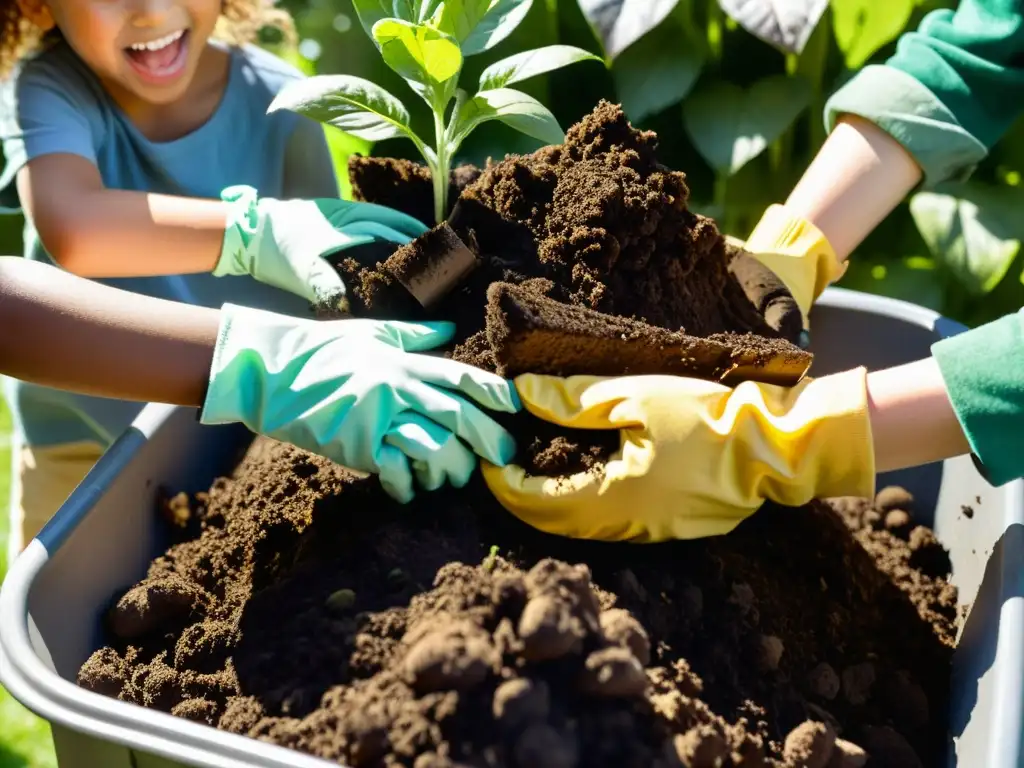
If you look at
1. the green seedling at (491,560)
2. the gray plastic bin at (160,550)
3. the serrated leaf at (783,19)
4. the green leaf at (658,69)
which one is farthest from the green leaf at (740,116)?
the green seedling at (491,560)

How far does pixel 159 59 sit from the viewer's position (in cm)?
163

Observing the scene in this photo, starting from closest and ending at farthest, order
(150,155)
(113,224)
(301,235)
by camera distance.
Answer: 1. (301,235)
2. (113,224)
3. (150,155)

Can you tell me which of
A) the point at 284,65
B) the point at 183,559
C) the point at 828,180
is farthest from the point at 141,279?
the point at 828,180

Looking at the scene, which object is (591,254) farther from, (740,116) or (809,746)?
(740,116)

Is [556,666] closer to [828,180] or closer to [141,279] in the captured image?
[828,180]

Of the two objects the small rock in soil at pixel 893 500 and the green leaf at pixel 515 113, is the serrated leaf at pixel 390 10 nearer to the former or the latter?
the green leaf at pixel 515 113

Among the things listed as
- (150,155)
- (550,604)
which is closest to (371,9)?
(150,155)

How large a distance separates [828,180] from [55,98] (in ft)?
4.31

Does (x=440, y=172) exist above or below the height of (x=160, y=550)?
above

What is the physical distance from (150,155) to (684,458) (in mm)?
1259

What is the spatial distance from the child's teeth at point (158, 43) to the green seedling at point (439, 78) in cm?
53

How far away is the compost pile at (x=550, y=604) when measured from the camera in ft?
2.66

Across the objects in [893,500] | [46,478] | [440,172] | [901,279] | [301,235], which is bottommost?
[46,478]

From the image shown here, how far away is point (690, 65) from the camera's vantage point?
2.31 m
